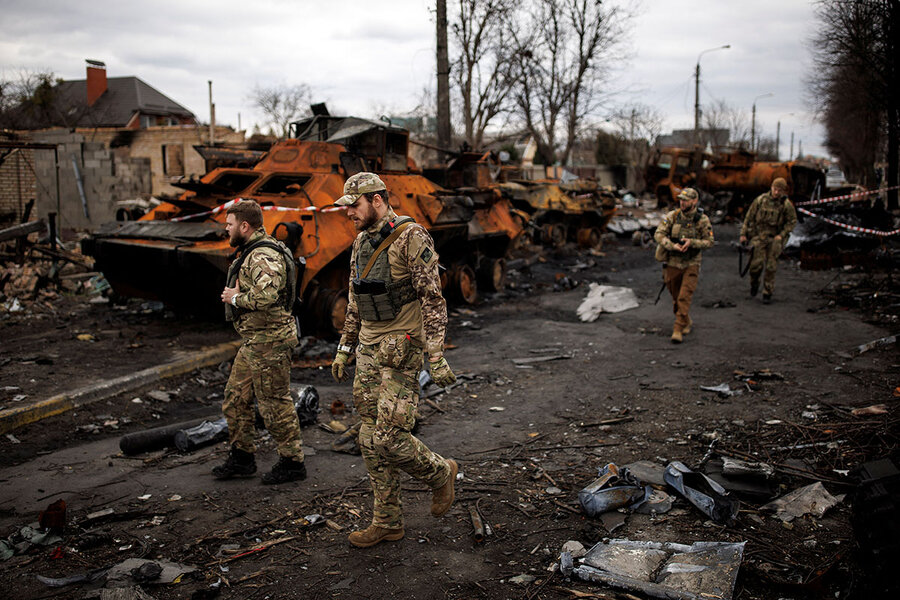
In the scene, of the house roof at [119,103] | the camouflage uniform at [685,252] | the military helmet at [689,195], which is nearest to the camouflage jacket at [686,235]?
the camouflage uniform at [685,252]

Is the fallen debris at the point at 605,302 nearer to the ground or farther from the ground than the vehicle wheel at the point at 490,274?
nearer to the ground

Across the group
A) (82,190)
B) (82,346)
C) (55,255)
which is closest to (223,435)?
(82,346)

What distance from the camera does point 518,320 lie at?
389 inches

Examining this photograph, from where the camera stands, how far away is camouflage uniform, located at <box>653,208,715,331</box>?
300 inches

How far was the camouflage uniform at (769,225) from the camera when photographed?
934 centimetres

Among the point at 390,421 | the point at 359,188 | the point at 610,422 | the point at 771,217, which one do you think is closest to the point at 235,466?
the point at 390,421

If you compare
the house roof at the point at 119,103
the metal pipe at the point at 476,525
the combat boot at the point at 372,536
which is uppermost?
the house roof at the point at 119,103

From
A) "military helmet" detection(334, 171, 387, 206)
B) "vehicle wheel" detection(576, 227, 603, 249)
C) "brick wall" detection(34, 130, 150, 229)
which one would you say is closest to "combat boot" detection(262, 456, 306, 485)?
"military helmet" detection(334, 171, 387, 206)

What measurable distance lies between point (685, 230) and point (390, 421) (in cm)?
543

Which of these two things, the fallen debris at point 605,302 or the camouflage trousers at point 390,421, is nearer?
the camouflage trousers at point 390,421

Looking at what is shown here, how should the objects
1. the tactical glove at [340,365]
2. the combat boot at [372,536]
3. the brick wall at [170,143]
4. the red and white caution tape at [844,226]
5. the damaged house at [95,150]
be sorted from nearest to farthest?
1. the combat boot at [372,536]
2. the tactical glove at [340,365]
3. the red and white caution tape at [844,226]
4. the damaged house at [95,150]
5. the brick wall at [170,143]

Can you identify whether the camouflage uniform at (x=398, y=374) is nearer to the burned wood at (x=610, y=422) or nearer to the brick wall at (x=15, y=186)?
the burned wood at (x=610, y=422)

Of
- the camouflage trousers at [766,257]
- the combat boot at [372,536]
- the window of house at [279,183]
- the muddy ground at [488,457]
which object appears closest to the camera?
the muddy ground at [488,457]

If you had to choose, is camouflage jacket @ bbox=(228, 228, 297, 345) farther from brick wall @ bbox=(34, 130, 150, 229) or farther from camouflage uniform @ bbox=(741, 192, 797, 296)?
brick wall @ bbox=(34, 130, 150, 229)
